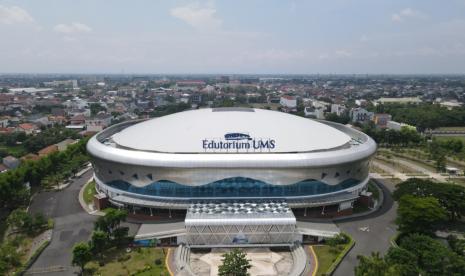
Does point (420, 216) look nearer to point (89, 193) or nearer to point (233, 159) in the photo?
point (233, 159)

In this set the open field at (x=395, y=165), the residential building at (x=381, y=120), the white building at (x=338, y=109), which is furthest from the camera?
the white building at (x=338, y=109)

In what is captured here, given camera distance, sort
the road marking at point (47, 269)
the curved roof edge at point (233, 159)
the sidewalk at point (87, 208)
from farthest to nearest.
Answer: the sidewalk at point (87, 208) → the curved roof edge at point (233, 159) → the road marking at point (47, 269)

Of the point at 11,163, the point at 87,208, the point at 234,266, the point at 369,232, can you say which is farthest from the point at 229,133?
the point at 11,163

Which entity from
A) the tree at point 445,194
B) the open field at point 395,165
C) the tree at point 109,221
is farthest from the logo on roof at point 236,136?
the open field at point 395,165

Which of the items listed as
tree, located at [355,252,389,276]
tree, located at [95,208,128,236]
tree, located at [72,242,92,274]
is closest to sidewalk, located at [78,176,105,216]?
tree, located at [95,208,128,236]

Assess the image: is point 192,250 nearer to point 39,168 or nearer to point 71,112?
point 39,168

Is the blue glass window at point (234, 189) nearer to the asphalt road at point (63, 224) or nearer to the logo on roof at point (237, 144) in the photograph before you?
the logo on roof at point (237, 144)

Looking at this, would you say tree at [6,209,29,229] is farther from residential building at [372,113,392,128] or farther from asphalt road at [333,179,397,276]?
residential building at [372,113,392,128]
